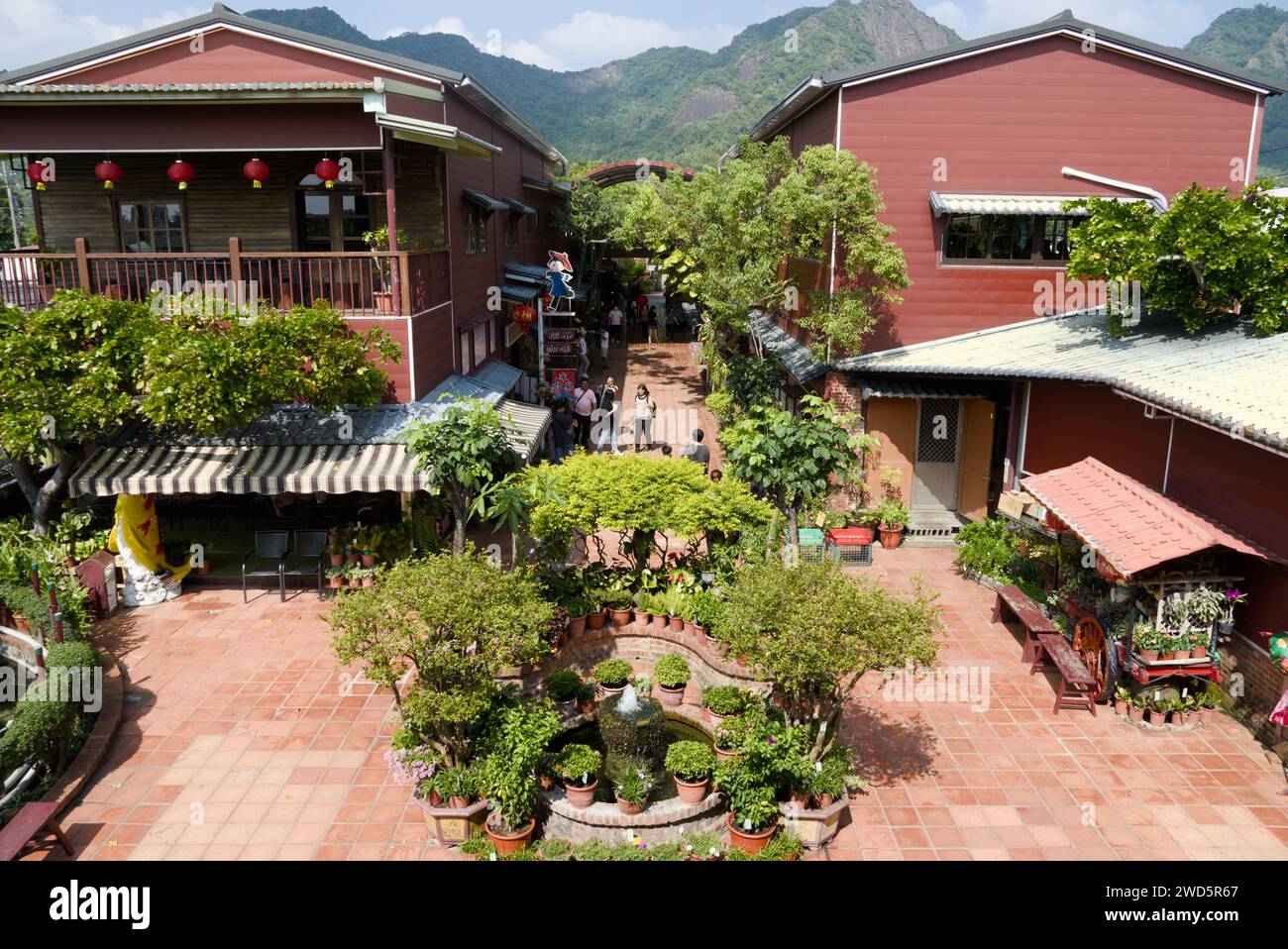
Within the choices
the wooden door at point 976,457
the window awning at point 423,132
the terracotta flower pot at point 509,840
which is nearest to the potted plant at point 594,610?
the terracotta flower pot at point 509,840

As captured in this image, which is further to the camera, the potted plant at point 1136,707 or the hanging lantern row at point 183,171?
the hanging lantern row at point 183,171

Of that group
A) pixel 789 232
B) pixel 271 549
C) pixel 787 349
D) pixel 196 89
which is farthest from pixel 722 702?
pixel 787 349

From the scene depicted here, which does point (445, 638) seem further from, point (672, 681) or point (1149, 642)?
point (1149, 642)

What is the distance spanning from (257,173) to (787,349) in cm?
1174

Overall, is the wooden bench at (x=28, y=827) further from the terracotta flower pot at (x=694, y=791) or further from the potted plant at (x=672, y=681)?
the potted plant at (x=672, y=681)

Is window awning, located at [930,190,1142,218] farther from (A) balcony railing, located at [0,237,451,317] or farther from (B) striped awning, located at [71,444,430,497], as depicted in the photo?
(B) striped awning, located at [71,444,430,497]

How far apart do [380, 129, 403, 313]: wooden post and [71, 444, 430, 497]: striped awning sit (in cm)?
238

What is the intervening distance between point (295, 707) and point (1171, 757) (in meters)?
10.2

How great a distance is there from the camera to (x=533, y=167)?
100ft

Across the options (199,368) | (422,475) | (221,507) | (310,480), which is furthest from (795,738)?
(221,507)

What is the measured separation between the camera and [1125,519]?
11516 mm

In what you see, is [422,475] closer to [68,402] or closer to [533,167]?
[68,402]

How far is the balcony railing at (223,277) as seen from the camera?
47.3 feet

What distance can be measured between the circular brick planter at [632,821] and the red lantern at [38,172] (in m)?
14.3
